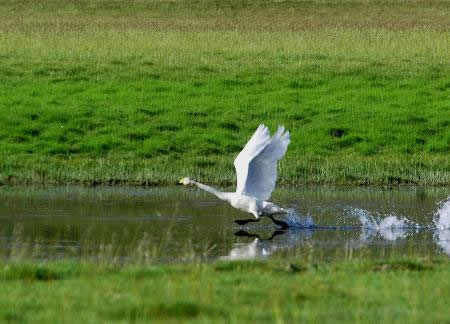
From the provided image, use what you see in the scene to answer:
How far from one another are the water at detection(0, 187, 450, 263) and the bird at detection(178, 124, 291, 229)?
13.1 inches

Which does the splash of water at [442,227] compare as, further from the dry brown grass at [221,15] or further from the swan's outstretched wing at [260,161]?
the dry brown grass at [221,15]

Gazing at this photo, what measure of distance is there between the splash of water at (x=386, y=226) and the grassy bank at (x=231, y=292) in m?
3.76

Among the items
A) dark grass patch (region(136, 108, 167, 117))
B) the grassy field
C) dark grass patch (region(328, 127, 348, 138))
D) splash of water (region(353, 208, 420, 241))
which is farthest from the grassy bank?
dark grass patch (region(136, 108, 167, 117))

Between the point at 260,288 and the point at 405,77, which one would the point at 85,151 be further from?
the point at 260,288

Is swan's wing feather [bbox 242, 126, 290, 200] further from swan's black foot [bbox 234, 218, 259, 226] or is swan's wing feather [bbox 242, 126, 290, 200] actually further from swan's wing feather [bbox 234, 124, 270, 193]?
swan's black foot [bbox 234, 218, 259, 226]

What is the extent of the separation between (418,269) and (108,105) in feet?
56.4

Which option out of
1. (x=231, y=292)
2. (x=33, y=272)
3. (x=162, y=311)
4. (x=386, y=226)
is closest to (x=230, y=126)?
(x=386, y=226)

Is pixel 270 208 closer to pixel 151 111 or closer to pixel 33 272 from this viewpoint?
pixel 33 272

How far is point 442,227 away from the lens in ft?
53.5

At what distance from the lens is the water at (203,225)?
1376 cm

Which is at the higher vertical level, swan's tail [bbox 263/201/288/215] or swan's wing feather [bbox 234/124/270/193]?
swan's wing feather [bbox 234/124/270/193]

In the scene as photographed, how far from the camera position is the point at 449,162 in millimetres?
23281

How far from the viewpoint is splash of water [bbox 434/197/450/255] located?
15.0 metres

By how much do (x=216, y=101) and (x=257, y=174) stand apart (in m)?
11.9
